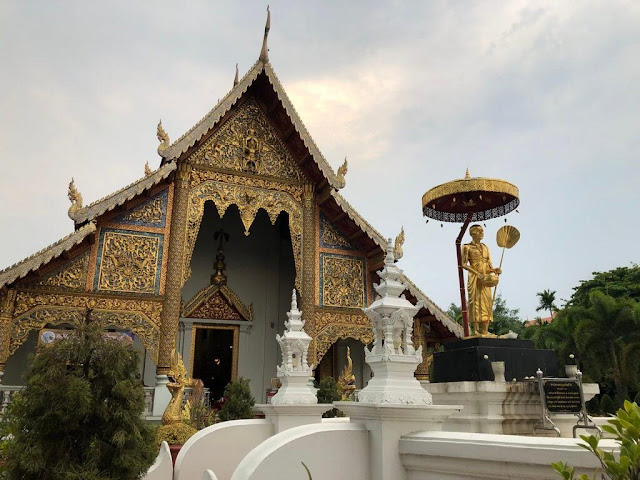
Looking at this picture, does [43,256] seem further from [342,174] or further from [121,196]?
[342,174]

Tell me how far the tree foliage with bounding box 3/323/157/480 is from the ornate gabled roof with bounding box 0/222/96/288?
579cm

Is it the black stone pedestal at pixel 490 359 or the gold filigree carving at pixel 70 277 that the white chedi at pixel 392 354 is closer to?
the black stone pedestal at pixel 490 359

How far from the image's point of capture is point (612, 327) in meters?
18.1

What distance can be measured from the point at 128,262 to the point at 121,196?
3.96 ft

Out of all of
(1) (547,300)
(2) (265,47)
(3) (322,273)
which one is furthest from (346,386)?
(1) (547,300)

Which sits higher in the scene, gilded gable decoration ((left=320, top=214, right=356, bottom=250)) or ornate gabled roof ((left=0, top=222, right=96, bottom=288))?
gilded gable decoration ((left=320, top=214, right=356, bottom=250))

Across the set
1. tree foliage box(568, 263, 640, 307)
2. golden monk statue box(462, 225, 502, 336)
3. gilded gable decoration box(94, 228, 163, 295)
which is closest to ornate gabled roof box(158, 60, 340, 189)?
gilded gable decoration box(94, 228, 163, 295)

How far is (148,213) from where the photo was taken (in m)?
9.74

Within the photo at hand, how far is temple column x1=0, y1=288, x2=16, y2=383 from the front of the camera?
8.07 m

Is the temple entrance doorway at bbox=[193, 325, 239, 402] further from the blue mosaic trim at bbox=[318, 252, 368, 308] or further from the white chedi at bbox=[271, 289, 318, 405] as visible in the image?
the white chedi at bbox=[271, 289, 318, 405]

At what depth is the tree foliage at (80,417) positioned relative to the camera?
2.69 metres

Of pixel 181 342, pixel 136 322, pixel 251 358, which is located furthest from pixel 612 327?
pixel 136 322

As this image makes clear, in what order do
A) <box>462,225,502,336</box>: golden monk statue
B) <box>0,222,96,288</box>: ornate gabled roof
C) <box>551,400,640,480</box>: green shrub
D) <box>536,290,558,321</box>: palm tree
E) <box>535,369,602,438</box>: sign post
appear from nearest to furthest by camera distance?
1. <box>551,400,640,480</box>: green shrub
2. <box>535,369,602,438</box>: sign post
3. <box>462,225,502,336</box>: golden monk statue
4. <box>0,222,96,288</box>: ornate gabled roof
5. <box>536,290,558,321</box>: palm tree

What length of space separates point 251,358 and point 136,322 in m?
3.86
